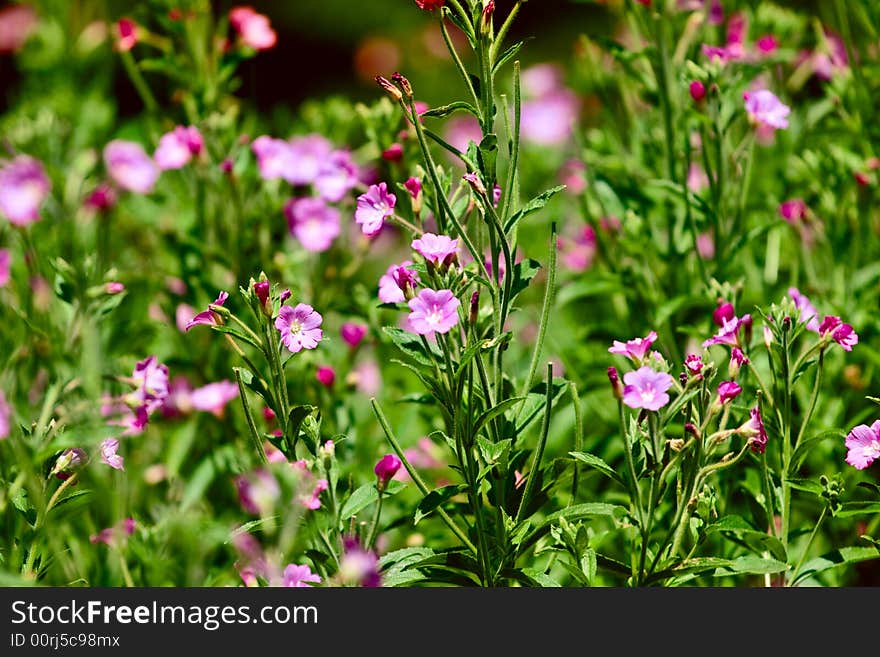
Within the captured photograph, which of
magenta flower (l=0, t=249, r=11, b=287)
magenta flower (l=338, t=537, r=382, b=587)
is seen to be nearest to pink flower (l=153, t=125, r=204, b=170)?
magenta flower (l=0, t=249, r=11, b=287)

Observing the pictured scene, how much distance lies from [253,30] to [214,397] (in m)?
0.76

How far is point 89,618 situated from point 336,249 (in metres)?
1.00

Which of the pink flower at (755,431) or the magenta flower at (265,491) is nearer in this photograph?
the magenta flower at (265,491)

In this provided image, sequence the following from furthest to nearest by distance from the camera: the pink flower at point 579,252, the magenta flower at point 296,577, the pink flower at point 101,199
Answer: the pink flower at point 579,252, the pink flower at point 101,199, the magenta flower at point 296,577

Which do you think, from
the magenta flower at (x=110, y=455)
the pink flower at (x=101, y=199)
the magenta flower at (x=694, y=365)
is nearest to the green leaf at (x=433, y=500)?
the magenta flower at (x=694, y=365)

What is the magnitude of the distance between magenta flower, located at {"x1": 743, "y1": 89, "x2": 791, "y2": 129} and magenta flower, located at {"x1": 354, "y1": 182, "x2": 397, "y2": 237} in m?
0.71

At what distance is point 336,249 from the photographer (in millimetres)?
2055

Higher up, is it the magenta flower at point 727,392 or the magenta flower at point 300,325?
the magenta flower at point 300,325

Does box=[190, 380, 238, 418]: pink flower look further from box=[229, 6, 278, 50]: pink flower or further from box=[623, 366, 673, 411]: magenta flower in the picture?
box=[623, 366, 673, 411]: magenta flower

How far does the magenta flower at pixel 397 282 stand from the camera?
4.18ft

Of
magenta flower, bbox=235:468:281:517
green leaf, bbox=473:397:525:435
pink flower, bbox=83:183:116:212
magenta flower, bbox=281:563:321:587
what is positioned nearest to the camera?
magenta flower, bbox=235:468:281:517

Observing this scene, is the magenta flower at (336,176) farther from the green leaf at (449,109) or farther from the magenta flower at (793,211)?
the magenta flower at (793,211)

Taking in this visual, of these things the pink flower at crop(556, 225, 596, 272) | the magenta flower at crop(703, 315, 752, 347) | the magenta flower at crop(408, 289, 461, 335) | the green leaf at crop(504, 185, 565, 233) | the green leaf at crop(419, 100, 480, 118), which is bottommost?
the magenta flower at crop(408, 289, 461, 335)

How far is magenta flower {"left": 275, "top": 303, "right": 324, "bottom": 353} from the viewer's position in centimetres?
130
